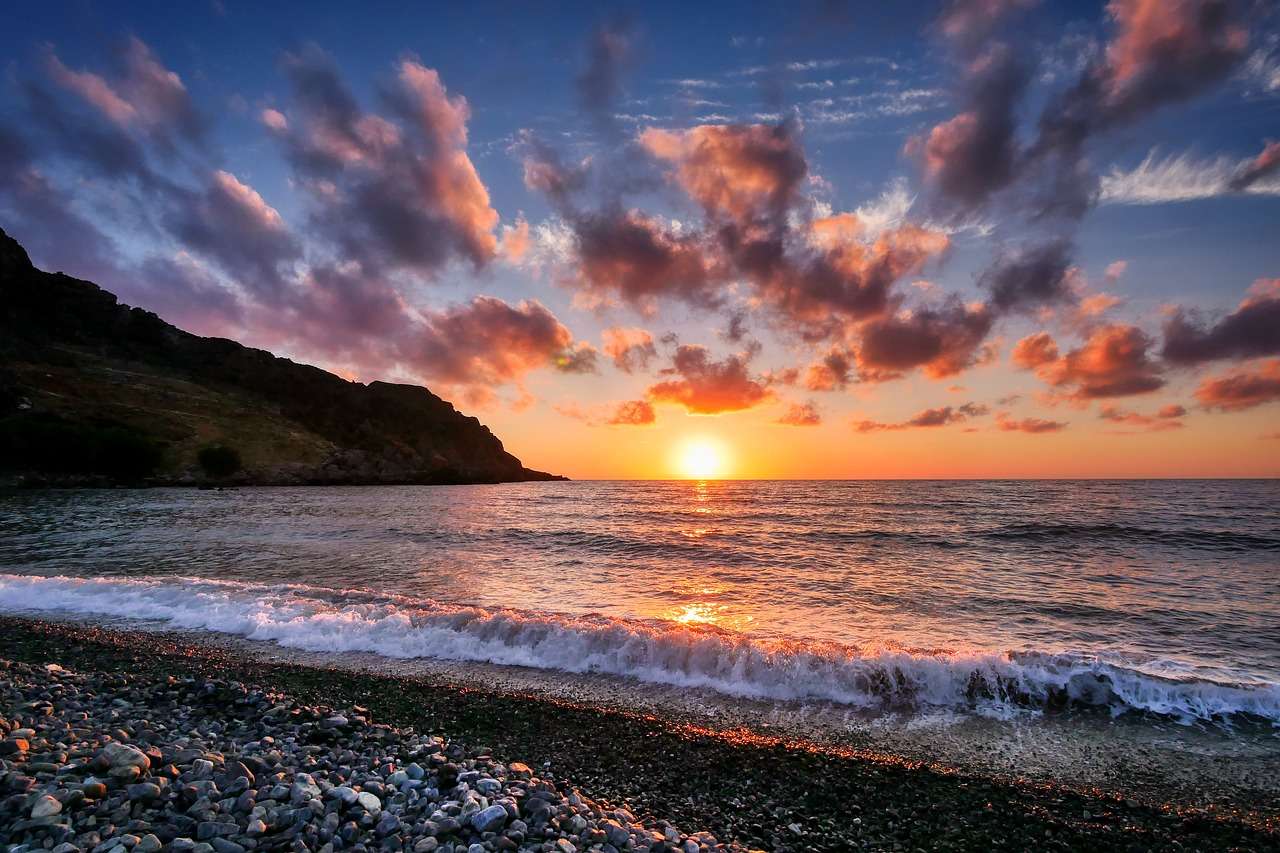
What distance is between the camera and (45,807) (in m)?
4.84

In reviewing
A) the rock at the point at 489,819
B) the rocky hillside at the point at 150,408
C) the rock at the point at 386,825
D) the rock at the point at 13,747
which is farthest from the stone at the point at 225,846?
the rocky hillside at the point at 150,408

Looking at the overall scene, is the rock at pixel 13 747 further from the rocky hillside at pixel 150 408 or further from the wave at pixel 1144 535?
the rocky hillside at pixel 150 408

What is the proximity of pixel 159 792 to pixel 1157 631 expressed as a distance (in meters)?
22.5

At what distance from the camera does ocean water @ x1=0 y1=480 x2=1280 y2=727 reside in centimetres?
1101

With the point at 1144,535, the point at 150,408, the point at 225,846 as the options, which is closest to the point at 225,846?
the point at 225,846

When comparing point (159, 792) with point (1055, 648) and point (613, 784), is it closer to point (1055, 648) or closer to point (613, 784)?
point (613, 784)

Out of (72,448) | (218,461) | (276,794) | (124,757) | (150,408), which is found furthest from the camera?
(150,408)

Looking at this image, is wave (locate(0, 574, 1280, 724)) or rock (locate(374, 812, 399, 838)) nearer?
rock (locate(374, 812, 399, 838))

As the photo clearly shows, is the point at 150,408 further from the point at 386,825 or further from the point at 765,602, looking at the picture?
the point at 386,825

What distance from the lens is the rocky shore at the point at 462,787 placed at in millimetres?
5117

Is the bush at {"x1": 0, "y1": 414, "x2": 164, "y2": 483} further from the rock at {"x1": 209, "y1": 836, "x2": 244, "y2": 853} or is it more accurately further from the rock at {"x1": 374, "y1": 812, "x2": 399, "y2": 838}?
the rock at {"x1": 374, "y1": 812, "x2": 399, "y2": 838}

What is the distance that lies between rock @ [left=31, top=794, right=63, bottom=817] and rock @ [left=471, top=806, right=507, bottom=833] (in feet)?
12.0

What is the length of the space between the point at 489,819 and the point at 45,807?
390cm

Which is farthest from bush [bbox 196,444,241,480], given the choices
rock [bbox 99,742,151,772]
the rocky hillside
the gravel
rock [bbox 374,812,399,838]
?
rock [bbox 374,812,399,838]
